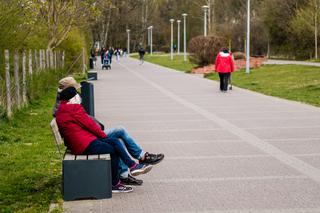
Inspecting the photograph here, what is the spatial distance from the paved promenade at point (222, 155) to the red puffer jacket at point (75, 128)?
0.68 metres

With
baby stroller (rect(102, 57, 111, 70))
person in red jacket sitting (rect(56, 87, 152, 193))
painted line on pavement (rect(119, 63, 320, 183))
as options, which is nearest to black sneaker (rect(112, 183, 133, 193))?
person in red jacket sitting (rect(56, 87, 152, 193))

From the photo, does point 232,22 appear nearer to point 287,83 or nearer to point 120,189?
point 287,83

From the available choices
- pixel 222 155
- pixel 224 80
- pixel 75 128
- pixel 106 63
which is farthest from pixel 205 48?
pixel 75 128

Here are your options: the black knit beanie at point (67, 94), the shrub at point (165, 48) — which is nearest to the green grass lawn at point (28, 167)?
the black knit beanie at point (67, 94)

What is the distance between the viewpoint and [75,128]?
7.45m

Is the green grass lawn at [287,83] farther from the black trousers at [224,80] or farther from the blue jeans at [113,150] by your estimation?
the blue jeans at [113,150]

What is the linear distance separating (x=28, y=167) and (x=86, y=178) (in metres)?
2.13

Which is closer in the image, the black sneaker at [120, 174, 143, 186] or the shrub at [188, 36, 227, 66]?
the black sneaker at [120, 174, 143, 186]

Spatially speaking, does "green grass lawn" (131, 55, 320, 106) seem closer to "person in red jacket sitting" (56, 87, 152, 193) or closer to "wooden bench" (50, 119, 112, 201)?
"person in red jacket sitting" (56, 87, 152, 193)

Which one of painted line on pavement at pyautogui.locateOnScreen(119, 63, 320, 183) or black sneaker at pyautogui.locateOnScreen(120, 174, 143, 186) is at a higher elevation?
black sneaker at pyautogui.locateOnScreen(120, 174, 143, 186)

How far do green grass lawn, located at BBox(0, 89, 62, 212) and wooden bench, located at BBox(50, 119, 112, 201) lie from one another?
0.19 meters

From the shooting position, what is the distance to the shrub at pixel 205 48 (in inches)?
1592

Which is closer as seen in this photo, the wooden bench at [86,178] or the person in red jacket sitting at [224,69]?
the wooden bench at [86,178]

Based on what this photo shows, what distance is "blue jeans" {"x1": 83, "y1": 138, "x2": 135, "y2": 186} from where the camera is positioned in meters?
7.40
